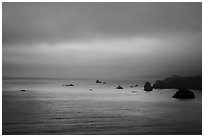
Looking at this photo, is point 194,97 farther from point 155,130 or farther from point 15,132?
point 15,132

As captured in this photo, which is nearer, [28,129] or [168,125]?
[28,129]

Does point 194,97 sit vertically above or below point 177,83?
below

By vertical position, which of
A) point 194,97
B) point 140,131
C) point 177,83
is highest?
point 177,83

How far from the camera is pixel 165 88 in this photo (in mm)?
49781

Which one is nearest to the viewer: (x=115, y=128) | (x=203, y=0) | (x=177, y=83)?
(x=203, y=0)

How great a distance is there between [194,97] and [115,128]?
2044cm

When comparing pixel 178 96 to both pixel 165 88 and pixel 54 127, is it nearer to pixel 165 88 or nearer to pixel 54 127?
pixel 165 88

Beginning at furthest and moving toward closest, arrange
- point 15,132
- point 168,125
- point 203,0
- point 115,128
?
point 168,125 → point 115,128 → point 15,132 → point 203,0

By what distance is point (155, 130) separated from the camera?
12.2 metres

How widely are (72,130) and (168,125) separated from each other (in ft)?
19.4

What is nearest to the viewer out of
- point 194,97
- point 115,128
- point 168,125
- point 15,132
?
point 15,132

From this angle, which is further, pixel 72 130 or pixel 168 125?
pixel 168 125

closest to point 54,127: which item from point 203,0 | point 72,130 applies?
point 72,130

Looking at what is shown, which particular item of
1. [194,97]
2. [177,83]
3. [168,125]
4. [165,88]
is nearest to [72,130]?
[168,125]
